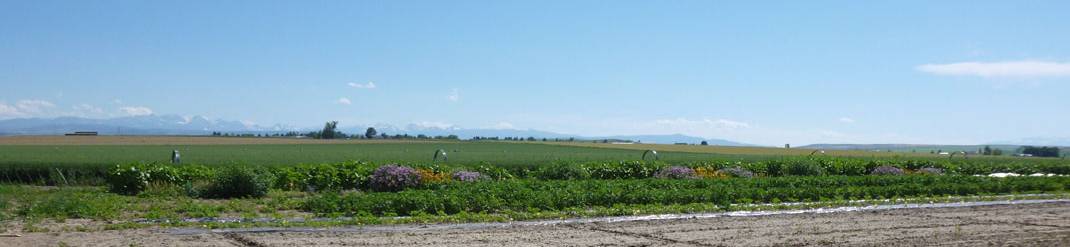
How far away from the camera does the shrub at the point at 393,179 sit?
21203mm

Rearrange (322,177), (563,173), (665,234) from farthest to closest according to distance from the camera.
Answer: (563,173) < (322,177) < (665,234)

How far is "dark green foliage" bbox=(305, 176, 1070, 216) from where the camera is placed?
15.9 meters

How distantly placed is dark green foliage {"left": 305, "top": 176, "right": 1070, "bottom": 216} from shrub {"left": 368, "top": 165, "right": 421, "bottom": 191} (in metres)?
1.32

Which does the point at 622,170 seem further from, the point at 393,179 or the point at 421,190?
the point at 421,190

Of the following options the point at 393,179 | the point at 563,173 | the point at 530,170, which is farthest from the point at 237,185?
the point at 530,170

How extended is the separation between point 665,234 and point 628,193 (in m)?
5.22

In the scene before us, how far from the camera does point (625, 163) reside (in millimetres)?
27688

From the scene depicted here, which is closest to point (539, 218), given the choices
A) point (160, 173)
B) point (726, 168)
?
point (160, 173)

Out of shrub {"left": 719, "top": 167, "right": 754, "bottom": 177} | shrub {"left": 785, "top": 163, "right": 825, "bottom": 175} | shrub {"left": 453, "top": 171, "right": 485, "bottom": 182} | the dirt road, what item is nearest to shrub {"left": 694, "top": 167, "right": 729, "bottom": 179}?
shrub {"left": 719, "top": 167, "right": 754, "bottom": 177}

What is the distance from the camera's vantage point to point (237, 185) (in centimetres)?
1972

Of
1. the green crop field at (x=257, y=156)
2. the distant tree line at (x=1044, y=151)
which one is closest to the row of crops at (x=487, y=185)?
the green crop field at (x=257, y=156)

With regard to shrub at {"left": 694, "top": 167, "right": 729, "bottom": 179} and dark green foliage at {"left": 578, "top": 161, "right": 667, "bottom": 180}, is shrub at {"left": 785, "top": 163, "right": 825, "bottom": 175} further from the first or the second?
dark green foliage at {"left": 578, "top": 161, "right": 667, "bottom": 180}

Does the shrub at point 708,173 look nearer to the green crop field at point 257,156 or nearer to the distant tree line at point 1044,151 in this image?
the green crop field at point 257,156

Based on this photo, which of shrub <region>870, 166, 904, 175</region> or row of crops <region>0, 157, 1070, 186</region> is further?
shrub <region>870, 166, 904, 175</region>
